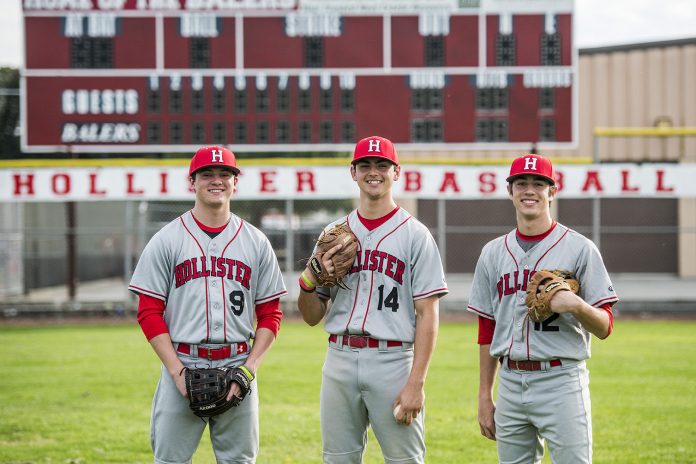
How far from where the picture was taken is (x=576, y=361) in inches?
124

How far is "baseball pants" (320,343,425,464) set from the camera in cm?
326

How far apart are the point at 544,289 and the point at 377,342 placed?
747mm

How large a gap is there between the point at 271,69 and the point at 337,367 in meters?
9.50

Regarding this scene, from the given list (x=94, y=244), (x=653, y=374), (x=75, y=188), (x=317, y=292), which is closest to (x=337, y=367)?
(x=317, y=292)

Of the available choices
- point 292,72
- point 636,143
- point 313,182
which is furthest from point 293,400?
point 636,143

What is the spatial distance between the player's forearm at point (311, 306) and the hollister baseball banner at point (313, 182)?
9.21m

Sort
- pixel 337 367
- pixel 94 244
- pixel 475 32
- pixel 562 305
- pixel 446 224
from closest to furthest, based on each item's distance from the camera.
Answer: pixel 562 305
pixel 337 367
pixel 475 32
pixel 94 244
pixel 446 224

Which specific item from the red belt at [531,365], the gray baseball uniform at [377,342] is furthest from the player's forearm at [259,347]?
the red belt at [531,365]

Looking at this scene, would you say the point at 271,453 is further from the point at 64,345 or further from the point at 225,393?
the point at 64,345

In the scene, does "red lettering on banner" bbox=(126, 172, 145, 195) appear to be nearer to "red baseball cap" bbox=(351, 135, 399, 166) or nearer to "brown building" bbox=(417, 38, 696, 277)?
"brown building" bbox=(417, 38, 696, 277)

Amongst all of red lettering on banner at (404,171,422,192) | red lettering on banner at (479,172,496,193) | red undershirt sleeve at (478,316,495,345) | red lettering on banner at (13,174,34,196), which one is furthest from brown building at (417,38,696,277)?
red undershirt sleeve at (478,316,495,345)

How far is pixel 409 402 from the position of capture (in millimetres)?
3172

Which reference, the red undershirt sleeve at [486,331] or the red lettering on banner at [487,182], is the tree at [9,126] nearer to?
the red lettering on banner at [487,182]

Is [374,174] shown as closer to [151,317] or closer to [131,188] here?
[151,317]
